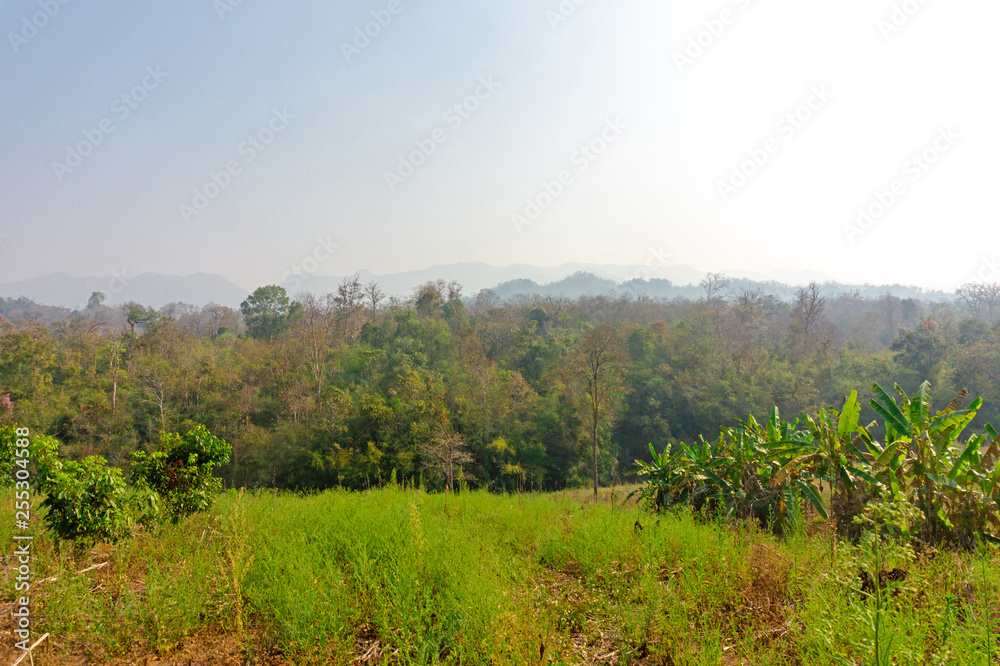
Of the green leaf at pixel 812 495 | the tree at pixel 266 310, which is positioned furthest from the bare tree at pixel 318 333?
the green leaf at pixel 812 495

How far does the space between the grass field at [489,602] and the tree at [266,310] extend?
37400mm

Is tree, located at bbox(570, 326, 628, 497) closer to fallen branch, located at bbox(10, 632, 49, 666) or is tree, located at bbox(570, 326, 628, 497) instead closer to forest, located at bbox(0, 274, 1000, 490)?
forest, located at bbox(0, 274, 1000, 490)

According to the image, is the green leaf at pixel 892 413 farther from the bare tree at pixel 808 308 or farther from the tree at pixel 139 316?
the tree at pixel 139 316

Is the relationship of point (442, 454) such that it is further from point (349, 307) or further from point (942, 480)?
point (349, 307)

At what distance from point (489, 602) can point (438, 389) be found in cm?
1981

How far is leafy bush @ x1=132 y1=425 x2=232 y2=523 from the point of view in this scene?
5367 mm

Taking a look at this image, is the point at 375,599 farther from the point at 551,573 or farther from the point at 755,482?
the point at 755,482

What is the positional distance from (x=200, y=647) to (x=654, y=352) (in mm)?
31947

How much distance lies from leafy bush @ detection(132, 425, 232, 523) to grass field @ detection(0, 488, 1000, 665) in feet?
2.78

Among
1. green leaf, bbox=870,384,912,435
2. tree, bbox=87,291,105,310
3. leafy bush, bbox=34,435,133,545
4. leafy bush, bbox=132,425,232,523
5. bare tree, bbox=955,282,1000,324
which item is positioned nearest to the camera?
leafy bush, bbox=34,435,133,545

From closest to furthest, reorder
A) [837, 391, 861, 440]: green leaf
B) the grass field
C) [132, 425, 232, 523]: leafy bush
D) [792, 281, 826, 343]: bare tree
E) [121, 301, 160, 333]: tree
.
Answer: the grass field
[837, 391, 861, 440]: green leaf
[132, 425, 232, 523]: leafy bush
[792, 281, 826, 343]: bare tree
[121, 301, 160, 333]: tree

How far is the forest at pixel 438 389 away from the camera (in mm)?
20234

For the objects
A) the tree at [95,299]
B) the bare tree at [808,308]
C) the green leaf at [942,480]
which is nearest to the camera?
the green leaf at [942,480]

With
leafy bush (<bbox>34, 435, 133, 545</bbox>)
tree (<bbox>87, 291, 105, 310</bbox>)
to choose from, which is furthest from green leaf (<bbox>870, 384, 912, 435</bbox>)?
tree (<bbox>87, 291, 105, 310</bbox>)
